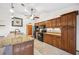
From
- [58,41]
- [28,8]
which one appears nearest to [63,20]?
[58,41]

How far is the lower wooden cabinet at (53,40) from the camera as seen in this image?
2760 mm

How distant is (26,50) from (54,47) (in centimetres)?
65

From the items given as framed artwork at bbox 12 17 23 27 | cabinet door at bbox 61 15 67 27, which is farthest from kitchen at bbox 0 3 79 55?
cabinet door at bbox 61 15 67 27

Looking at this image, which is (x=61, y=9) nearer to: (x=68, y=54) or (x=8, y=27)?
(x=68, y=54)

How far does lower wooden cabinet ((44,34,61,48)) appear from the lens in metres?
2.76

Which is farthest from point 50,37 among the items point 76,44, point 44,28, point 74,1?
point 74,1

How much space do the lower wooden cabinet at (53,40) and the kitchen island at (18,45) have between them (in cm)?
43

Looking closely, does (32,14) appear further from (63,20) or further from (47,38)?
(63,20)

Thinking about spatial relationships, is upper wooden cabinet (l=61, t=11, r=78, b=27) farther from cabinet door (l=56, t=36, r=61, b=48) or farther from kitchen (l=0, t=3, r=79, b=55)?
cabinet door (l=56, t=36, r=61, b=48)

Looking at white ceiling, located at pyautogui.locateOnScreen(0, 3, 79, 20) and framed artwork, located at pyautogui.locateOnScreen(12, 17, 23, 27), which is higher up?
white ceiling, located at pyautogui.locateOnScreen(0, 3, 79, 20)

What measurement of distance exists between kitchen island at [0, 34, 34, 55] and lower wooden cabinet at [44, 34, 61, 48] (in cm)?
43

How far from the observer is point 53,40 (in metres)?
2.89

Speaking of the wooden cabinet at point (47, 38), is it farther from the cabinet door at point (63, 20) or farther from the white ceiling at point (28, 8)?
the white ceiling at point (28, 8)

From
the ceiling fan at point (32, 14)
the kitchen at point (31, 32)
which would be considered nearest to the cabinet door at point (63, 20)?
the kitchen at point (31, 32)
